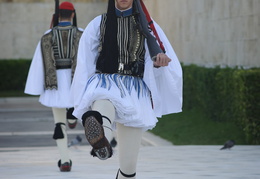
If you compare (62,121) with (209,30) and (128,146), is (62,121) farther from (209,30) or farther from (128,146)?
(209,30)

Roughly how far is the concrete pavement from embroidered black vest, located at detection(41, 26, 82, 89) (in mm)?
1190

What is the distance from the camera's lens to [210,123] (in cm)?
1680

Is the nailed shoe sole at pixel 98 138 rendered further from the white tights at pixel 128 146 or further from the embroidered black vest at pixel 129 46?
the embroidered black vest at pixel 129 46

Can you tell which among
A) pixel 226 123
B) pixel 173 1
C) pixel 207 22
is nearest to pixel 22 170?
pixel 226 123

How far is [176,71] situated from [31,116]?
1552cm

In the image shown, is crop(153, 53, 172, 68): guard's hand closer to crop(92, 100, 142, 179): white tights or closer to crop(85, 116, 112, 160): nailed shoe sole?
crop(92, 100, 142, 179): white tights

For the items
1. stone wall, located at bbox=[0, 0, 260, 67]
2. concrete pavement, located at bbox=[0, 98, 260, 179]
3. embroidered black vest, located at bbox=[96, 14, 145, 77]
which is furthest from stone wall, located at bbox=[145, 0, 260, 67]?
embroidered black vest, located at bbox=[96, 14, 145, 77]

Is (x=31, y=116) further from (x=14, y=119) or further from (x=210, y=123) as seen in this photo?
(x=210, y=123)

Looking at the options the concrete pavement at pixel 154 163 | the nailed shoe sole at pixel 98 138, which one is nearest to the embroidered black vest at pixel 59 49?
the concrete pavement at pixel 154 163

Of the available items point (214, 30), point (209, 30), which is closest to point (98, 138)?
point (214, 30)

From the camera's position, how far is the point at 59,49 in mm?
10164

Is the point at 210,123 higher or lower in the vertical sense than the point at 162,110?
lower

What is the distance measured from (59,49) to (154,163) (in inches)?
87.6

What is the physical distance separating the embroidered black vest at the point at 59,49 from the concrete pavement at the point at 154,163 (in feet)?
3.90
